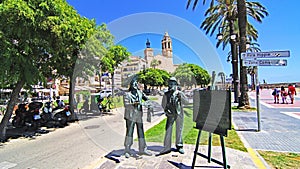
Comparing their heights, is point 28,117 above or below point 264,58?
below

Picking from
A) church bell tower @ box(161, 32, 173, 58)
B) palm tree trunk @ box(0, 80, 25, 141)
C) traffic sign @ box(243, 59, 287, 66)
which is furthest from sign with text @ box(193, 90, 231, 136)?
palm tree trunk @ box(0, 80, 25, 141)

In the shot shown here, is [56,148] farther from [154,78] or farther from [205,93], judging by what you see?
[154,78]

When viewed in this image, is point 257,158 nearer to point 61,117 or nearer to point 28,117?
point 61,117

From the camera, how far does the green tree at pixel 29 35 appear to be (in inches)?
263

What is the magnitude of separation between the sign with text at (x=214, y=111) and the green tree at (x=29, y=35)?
5.85 metres

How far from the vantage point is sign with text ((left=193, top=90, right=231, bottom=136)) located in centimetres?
384

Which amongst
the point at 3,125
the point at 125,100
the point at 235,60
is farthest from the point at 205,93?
the point at 235,60

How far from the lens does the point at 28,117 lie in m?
9.81

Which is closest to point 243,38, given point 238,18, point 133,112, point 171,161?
point 238,18

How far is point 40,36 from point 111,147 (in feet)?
15.6

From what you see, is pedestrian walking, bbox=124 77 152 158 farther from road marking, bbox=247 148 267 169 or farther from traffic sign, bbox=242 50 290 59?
traffic sign, bbox=242 50 290 59

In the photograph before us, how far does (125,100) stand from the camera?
5152 millimetres

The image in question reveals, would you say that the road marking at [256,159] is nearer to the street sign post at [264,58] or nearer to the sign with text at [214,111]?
the sign with text at [214,111]

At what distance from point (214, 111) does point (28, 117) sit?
9.00m
